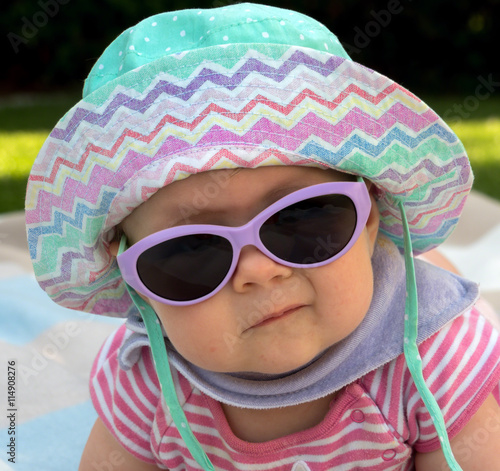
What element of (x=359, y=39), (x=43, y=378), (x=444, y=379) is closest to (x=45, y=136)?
(x=43, y=378)

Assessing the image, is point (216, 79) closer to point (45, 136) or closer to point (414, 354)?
point (414, 354)

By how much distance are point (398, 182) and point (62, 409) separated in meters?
1.13

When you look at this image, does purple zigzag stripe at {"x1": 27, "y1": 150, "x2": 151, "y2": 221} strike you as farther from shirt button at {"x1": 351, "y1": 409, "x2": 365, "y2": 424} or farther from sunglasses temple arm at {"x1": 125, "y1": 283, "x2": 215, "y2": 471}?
shirt button at {"x1": 351, "y1": 409, "x2": 365, "y2": 424}

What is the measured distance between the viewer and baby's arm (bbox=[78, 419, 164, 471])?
62.3 inches

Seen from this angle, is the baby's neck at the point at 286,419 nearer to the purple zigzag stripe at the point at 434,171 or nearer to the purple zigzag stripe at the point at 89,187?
the purple zigzag stripe at the point at 434,171

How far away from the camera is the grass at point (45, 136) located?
400 centimetres

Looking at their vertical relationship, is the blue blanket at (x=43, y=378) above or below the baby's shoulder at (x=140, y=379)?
below

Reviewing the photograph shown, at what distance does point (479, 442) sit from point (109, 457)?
2.53ft

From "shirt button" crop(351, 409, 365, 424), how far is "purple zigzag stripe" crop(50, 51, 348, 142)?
0.63m

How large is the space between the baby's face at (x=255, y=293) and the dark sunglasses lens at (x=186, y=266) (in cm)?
3

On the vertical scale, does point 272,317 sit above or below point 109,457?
above

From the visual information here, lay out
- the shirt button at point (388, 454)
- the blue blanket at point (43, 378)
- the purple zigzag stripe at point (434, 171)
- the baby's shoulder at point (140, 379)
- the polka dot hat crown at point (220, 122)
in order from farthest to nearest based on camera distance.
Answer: the blue blanket at point (43, 378)
the baby's shoulder at point (140, 379)
the shirt button at point (388, 454)
the purple zigzag stripe at point (434, 171)
the polka dot hat crown at point (220, 122)

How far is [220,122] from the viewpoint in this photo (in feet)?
3.87

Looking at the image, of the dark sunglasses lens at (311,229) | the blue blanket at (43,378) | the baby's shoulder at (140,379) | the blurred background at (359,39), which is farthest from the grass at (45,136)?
the dark sunglasses lens at (311,229)
